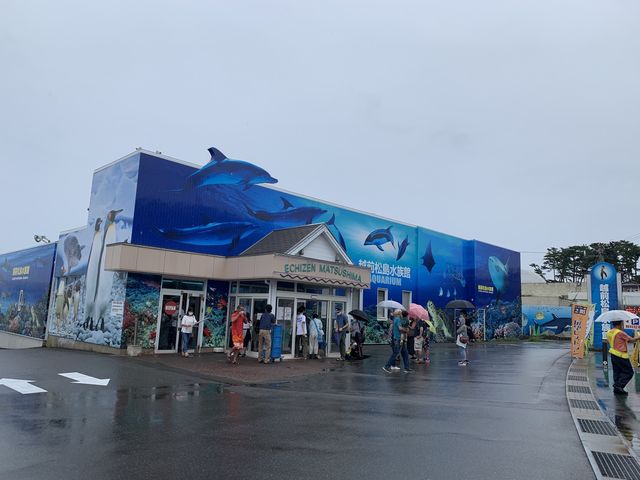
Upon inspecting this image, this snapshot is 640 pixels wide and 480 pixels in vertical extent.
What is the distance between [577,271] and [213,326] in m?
70.4

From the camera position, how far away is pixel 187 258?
18.1 m

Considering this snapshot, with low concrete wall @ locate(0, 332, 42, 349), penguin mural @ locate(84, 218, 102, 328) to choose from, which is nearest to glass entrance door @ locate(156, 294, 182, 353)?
penguin mural @ locate(84, 218, 102, 328)

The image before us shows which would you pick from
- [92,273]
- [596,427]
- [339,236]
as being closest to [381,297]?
[339,236]

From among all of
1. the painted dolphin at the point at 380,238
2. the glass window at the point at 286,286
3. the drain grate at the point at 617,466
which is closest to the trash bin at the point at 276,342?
the glass window at the point at 286,286

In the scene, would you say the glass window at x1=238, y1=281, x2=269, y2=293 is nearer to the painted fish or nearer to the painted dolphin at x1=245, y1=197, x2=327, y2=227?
the painted dolphin at x1=245, y1=197, x2=327, y2=227

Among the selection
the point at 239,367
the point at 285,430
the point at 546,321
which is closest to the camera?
the point at 285,430

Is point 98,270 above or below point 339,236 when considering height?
below

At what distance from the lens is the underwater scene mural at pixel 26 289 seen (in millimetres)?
24812

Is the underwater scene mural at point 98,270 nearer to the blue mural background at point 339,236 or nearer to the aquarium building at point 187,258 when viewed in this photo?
the aquarium building at point 187,258

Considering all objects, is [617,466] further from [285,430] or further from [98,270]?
[98,270]

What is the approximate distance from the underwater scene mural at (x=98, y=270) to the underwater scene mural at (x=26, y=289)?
106 inches

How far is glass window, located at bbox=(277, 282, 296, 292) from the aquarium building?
0.13 feet

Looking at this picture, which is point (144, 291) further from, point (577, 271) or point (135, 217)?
point (577, 271)

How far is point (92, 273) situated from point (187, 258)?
449 cm
